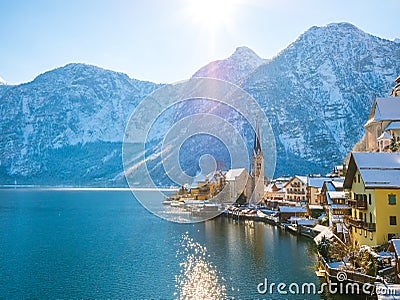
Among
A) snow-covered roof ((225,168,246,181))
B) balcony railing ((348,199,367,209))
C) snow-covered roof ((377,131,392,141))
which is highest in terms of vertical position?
snow-covered roof ((377,131,392,141))

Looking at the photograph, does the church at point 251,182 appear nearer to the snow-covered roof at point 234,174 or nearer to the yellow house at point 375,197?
the snow-covered roof at point 234,174

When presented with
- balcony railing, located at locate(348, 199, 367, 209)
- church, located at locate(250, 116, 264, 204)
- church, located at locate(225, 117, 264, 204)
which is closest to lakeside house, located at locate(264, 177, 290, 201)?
church, located at locate(250, 116, 264, 204)

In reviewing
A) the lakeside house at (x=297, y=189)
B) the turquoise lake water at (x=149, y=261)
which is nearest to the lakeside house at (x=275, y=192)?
the lakeside house at (x=297, y=189)

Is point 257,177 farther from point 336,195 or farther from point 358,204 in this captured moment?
point 358,204

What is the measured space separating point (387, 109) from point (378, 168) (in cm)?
2907

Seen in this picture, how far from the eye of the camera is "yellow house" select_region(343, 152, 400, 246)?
35125 mm

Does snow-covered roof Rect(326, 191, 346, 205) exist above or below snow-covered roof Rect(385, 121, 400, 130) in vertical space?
below

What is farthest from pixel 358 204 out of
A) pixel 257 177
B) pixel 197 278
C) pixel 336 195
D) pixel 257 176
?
pixel 257 176

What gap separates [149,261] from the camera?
47.6 metres

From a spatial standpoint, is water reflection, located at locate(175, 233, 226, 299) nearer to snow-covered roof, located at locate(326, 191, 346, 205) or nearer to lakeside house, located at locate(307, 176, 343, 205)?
snow-covered roof, located at locate(326, 191, 346, 205)

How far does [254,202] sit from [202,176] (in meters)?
56.8

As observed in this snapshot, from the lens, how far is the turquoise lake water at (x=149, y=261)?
36.6 meters

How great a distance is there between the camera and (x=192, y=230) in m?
76.3

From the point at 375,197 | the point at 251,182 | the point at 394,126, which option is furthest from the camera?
the point at 251,182
